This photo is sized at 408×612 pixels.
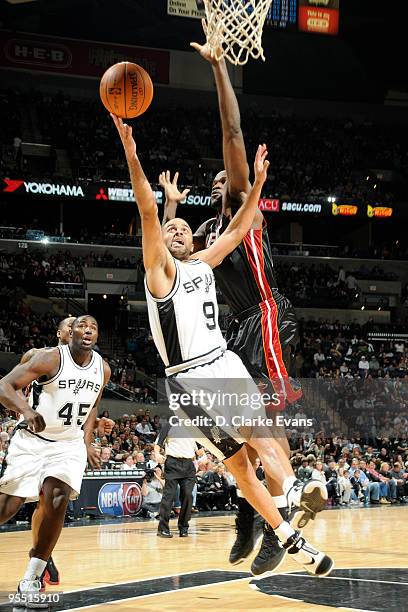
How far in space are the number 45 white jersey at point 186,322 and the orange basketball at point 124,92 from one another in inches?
41.1

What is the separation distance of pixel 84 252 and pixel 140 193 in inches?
922

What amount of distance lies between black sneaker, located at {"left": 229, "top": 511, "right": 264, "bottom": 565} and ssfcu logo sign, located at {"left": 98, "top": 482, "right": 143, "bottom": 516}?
7829 mm

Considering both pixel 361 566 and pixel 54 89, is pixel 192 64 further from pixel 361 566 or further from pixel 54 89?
pixel 361 566

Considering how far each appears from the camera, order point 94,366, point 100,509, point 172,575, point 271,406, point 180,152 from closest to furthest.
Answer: point 271,406 → point 94,366 → point 172,575 → point 100,509 → point 180,152

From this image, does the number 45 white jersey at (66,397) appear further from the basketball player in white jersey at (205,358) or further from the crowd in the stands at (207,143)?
the crowd in the stands at (207,143)

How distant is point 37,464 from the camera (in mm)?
6629

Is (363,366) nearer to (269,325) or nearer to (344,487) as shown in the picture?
(344,487)

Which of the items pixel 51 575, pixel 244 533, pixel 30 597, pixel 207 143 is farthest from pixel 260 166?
pixel 207 143

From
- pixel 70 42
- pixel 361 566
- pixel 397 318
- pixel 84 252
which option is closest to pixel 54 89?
pixel 70 42

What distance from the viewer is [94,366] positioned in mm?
6766

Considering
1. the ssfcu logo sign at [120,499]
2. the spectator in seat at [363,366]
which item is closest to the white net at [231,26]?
the ssfcu logo sign at [120,499]

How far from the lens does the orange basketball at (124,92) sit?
221 inches

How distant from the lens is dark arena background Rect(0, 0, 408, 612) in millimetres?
13758

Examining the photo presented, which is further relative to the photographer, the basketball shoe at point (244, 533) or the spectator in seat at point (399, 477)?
the spectator in seat at point (399, 477)
